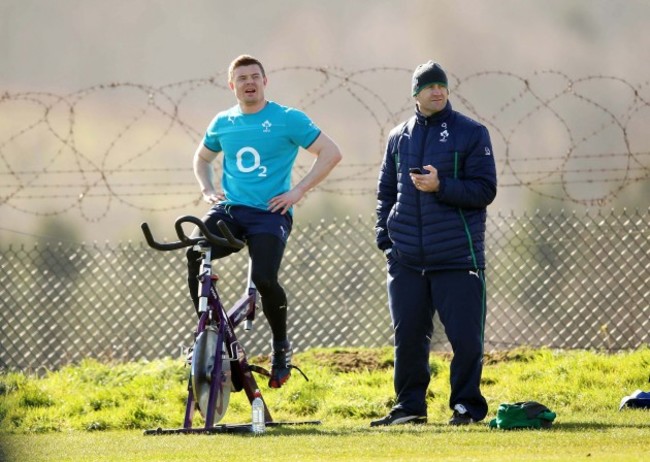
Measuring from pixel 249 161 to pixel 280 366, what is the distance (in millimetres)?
1060

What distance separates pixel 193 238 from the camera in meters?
6.80

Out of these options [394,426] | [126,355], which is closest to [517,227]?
[126,355]

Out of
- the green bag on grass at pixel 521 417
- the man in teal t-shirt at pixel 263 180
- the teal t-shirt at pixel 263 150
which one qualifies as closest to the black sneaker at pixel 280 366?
the man in teal t-shirt at pixel 263 180

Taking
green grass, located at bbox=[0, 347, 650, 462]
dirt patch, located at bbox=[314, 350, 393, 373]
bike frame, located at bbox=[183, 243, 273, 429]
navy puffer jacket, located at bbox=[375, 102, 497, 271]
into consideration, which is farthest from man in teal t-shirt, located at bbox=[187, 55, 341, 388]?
dirt patch, located at bbox=[314, 350, 393, 373]

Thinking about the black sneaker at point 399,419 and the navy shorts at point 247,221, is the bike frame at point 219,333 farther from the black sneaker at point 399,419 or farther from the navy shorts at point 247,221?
the black sneaker at point 399,419

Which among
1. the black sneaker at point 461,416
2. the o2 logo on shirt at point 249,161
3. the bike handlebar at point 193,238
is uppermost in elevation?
the o2 logo on shirt at point 249,161

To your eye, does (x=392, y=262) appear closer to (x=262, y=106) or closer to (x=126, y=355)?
(x=262, y=106)

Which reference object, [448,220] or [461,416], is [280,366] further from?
[448,220]

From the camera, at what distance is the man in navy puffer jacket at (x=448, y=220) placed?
695cm

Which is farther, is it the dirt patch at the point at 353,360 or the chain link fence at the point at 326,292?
the chain link fence at the point at 326,292

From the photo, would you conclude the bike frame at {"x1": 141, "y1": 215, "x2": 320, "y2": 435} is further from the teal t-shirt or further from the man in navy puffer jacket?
the man in navy puffer jacket

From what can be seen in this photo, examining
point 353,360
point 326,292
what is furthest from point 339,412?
point 326,292

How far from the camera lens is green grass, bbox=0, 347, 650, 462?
5922mm

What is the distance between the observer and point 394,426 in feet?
23.0
